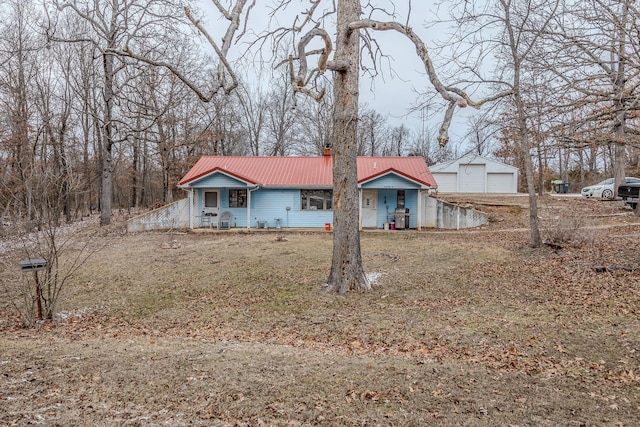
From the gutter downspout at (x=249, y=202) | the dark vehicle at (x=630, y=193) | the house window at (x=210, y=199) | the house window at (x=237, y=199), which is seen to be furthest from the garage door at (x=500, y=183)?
the house window at (x=210, y=199)

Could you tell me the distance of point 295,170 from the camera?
21781 millimetres

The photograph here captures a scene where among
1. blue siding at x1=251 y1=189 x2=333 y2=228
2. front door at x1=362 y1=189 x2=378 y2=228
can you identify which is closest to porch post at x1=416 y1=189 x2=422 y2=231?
front door at x1=362 y1=189 x2=378 y2=228

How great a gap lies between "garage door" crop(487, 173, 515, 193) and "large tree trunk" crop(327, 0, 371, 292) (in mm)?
25707

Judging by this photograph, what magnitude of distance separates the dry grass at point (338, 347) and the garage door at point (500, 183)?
2053 centimetres

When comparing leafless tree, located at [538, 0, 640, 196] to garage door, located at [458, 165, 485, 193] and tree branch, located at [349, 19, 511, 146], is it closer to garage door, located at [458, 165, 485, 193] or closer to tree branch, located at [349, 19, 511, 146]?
tree branch, located at [349, 19, 511, 146]

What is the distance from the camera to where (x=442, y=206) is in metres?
20.5

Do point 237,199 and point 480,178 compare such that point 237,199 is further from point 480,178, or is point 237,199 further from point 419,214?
point 480,178

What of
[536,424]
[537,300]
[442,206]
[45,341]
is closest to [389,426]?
[536,424]

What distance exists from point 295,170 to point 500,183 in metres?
17.8

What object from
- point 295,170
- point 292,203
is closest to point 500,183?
point 295,170

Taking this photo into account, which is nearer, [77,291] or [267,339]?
[267,339]

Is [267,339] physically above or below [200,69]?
below

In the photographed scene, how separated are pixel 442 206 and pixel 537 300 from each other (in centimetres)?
1362

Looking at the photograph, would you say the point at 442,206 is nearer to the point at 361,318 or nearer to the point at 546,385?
the point at 361,318
